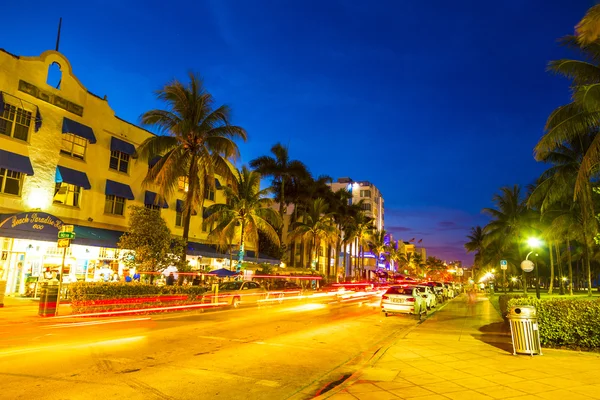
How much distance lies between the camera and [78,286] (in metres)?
17.2

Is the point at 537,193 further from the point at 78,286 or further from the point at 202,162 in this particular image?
the point at 78,286

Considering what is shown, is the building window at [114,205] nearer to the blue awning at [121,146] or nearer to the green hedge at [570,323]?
the blue awning at [121,146]

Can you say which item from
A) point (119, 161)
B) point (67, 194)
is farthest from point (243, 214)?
point (67, 194)

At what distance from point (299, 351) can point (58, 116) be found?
22.1 meters

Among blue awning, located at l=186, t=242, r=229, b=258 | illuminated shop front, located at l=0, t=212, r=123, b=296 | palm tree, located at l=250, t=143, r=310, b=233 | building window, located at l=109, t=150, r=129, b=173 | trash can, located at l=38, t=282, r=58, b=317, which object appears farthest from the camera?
palm tree, located at l=250, t=143, r=310, b=233

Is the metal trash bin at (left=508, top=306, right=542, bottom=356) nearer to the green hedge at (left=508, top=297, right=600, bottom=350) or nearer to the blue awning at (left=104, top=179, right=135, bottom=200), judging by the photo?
the green hedge at (left=508, top=297, right=600, bottom=350)

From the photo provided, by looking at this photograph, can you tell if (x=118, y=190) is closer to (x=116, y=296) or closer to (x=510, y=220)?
(x=116, y=296)

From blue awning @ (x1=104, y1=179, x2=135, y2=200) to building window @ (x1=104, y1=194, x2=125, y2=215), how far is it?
23.3 inches

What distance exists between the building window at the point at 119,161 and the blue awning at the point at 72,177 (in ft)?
9.73

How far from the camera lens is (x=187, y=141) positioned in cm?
2428

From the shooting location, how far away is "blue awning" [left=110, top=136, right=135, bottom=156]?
28.7 m

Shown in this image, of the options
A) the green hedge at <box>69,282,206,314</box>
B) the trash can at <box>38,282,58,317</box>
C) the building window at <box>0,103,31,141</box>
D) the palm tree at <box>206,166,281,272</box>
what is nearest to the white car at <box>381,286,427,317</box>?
the green hedge at <box>69,282,206,314</box>

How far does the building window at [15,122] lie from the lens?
879 inches

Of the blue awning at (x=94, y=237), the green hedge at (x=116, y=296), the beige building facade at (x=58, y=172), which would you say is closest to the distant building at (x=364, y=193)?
the beige building facade at (x=58, y=172)
